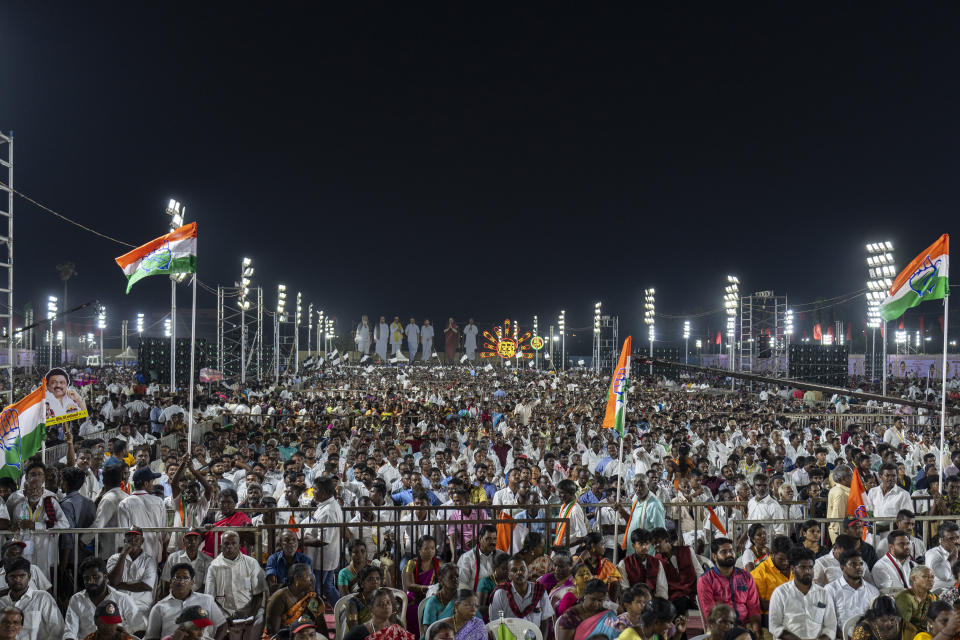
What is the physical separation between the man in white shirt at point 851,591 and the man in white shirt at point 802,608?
0.11 metres

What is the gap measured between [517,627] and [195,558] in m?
3.01

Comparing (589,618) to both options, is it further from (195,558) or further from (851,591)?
(195,558)

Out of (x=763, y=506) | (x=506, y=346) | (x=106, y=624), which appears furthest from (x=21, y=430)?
(x=506, y=346)

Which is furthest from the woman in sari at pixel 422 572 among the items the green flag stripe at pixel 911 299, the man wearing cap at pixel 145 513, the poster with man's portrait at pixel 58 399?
the green flag stripe at pixel 911 299

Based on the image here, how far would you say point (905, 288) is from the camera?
9.79 metres

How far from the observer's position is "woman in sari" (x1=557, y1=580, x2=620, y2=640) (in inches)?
208

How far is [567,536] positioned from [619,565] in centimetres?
89

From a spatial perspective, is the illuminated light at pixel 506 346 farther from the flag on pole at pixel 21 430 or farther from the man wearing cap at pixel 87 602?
the man wearing cap at pixel 87 602

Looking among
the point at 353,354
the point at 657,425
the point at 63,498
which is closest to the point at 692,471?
the point at 657,425

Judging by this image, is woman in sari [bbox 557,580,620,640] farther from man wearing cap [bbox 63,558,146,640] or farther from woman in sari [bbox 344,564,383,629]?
man wearing cap [bbox 63,558,146,640]

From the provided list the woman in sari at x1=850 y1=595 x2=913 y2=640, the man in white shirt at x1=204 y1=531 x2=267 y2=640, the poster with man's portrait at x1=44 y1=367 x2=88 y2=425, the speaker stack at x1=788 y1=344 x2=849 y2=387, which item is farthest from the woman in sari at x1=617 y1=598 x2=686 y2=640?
the speaker stack at x1=788 y1=344 x2=849 y2=387

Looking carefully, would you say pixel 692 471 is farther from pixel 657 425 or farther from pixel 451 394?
pixel 451 394

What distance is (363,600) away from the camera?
5629mm

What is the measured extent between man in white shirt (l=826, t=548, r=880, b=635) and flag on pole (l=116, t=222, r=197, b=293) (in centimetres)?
976
